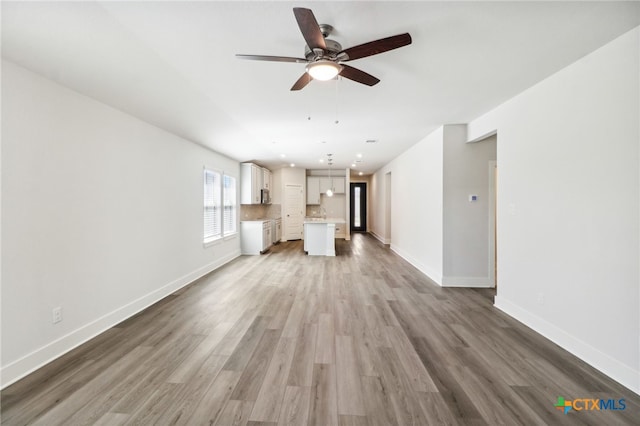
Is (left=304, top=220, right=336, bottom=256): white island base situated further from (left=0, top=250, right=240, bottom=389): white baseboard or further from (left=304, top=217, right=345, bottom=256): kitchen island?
(left=0, top=250, right=240, bottom=389): white baseboard

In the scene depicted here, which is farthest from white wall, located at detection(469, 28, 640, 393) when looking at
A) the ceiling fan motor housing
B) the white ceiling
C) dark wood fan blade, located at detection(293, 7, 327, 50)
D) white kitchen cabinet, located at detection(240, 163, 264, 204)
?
white kitchen cabinet, located at detection(240, 163, 264, 204)

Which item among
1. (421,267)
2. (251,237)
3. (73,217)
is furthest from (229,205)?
(421,267)

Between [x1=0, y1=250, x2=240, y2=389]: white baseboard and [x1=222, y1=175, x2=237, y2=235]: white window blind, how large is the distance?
7.80 feet

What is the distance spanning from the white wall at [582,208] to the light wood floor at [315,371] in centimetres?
30

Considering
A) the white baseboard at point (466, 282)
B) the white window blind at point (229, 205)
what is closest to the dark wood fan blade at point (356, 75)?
the white baseboard at point (466, 282)

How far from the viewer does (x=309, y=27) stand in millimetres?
1578

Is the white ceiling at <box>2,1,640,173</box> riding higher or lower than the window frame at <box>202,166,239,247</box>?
higher

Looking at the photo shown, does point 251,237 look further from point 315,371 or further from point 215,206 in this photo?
point 315,371

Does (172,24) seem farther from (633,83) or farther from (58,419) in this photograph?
(633,83)

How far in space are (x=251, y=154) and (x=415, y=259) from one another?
4.63 meters

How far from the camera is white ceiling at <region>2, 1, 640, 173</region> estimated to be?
1729mm

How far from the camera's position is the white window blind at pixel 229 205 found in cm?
641

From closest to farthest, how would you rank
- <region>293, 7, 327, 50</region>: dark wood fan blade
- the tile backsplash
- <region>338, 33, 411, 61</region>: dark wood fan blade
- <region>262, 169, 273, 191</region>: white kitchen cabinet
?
<region>293, 7, 327, 50</region>: dark wood fan blade < <region>338, 33, 411, 61</region>: dark wood fan blade < the tile backsplash < <region>262, 169, 273, 191</region>: white kitchen cabinet

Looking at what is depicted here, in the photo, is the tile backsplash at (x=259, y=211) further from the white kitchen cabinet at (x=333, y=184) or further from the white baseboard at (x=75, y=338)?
the white baseboard at (x=75, y=338)
